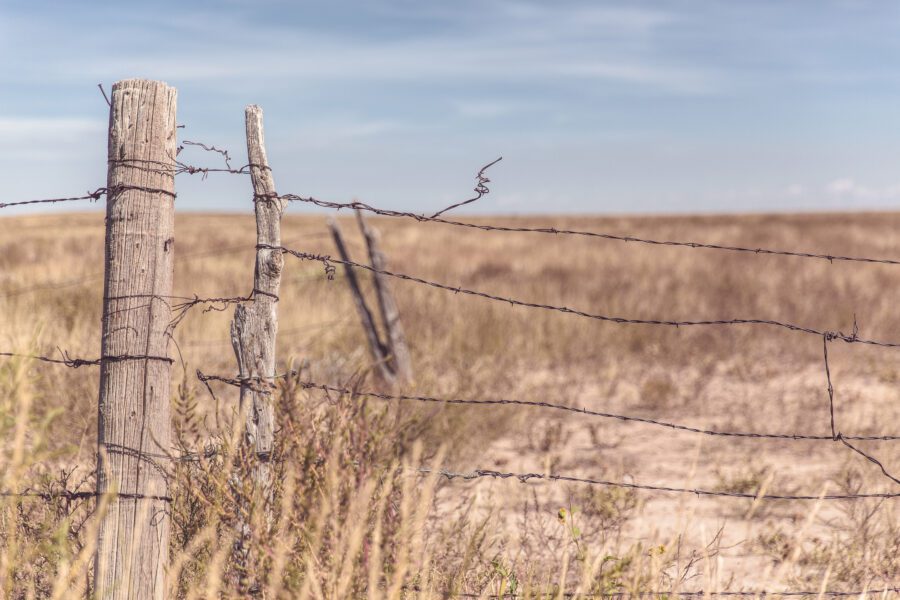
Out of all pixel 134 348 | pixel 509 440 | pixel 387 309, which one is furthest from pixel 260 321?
pixel 387 309

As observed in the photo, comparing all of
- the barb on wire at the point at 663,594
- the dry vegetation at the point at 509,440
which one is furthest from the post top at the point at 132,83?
the barb on wire at the point at 663,594

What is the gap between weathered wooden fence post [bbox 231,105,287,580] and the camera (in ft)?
7.85

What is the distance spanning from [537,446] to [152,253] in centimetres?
385

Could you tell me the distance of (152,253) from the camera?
7.80ft

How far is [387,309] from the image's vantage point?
652 cm

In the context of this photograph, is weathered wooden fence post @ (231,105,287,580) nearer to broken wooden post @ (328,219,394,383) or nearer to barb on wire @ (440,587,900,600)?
barb on wire @ (440,587,900,600)

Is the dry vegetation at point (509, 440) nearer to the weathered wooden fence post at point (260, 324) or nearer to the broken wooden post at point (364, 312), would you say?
the weathered wooden fence post at point (260, 324)

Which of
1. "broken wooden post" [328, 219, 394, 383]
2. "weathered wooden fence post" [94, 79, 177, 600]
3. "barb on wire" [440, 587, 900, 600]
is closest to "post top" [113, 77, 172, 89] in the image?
"weathered wooden fence post" [94, 79, 177, 600]

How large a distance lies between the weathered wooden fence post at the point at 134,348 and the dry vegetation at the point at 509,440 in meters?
0.12

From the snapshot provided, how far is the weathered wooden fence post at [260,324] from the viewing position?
94.2 inches

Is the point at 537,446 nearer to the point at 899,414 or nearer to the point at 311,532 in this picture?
the point at 899,414

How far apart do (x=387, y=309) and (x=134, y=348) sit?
4.17 meters

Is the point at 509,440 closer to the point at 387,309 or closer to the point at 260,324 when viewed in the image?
the point at 387,309

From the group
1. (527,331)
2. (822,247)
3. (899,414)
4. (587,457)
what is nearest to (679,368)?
(527,331)
